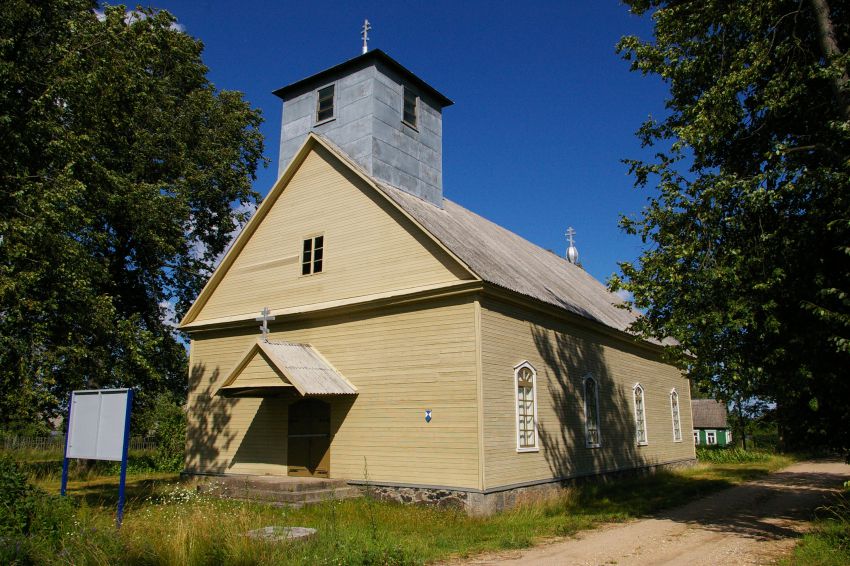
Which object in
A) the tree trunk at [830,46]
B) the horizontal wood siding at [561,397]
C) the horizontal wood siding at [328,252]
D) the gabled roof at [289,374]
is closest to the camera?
the tree trunk at [830,46]

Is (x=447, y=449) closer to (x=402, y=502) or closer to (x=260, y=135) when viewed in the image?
(x=402, y=502)

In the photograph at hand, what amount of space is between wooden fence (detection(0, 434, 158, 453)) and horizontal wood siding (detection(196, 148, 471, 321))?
16545 millimetres

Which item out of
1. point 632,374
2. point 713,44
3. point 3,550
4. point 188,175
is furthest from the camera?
point 188,175

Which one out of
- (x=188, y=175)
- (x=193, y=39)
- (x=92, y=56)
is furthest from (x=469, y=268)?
(x=193, y=39)

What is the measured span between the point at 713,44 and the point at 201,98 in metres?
20.5

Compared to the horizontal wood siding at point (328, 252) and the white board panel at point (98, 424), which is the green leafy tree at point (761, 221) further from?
the white board panel at point (98, 424)

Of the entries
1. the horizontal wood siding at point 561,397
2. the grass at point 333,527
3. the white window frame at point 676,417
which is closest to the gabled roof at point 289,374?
the grass at point 333,527

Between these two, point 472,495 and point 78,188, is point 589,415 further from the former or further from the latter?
point 78,188

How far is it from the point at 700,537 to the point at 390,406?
7086 millimetres

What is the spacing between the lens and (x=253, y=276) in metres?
19.0

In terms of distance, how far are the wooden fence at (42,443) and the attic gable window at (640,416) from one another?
23888mm

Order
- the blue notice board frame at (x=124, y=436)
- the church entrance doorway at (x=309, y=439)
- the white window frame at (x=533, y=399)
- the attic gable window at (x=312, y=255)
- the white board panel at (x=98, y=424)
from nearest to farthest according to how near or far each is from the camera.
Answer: the blue notice board frame at (x=124, y=436), the white board panel at (x=98, y=424), the white window frame at (x=533, y=399), the church entrance doorway at (x=309, y=439), the attic gable window at (x=312, y=255)

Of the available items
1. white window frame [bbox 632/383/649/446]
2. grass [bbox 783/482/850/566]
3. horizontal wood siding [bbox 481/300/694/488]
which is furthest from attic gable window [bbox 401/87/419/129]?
grass [bbox 783/482/850/566]

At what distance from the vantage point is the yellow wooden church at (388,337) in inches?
564
